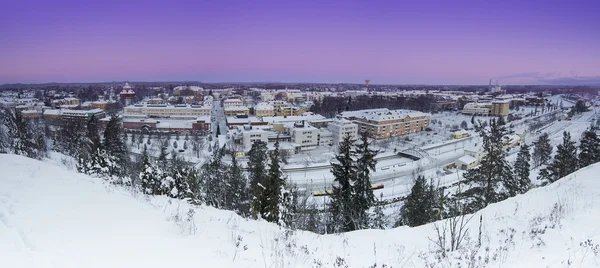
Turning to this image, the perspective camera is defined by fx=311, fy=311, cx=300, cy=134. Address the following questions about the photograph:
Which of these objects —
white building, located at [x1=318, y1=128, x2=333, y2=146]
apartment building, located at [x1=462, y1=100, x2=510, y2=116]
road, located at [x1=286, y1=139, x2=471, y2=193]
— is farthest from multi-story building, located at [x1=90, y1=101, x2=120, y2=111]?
apartment building, located at [x1=462, y1=100, x2=510, y2=116]

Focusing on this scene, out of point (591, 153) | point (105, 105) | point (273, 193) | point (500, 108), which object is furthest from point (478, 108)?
point (105, 105)

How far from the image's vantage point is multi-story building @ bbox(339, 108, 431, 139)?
144 feet

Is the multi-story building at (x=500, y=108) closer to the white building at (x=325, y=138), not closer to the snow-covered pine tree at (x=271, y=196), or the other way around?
the white building at (x=325, y=138)

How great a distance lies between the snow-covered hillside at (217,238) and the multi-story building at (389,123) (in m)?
38.7

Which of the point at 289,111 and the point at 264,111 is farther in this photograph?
the point at 289,111

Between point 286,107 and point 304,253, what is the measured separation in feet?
199

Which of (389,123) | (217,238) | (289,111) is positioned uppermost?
(217,238)

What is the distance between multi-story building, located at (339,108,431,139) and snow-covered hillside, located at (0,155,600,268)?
38.7 meters

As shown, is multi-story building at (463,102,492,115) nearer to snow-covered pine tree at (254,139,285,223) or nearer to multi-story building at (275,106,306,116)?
multi-story building at (275,106,306,116)

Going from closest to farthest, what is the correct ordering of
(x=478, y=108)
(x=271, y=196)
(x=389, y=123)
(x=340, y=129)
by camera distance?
(x=271, y=196) < (x=340, y=129) < (x=389, y=123) < (x=478, y=108)

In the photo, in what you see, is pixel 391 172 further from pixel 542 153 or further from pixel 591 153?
pixel 542 153

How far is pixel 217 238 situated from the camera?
13.0 feet

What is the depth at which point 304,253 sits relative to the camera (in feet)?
12.8

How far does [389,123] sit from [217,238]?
43.1 metres
